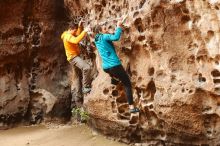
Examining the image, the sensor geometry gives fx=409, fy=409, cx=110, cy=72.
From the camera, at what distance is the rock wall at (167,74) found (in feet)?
19.5

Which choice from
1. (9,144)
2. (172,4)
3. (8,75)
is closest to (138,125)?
(172,4)

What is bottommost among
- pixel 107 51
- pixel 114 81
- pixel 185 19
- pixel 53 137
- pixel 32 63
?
pixel 53 137

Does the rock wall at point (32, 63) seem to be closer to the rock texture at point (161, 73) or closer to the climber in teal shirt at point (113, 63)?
the rock texture at point (161, 73)

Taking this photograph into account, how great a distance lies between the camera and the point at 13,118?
34.8ft

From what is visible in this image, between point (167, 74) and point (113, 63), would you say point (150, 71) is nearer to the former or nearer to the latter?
point (167, 74)

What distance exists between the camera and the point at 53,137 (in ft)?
29.1

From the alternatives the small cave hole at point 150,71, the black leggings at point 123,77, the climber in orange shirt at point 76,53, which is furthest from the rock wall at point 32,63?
the small cave hole at point 150,71

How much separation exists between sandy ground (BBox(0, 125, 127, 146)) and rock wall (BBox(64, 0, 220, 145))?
0.44 metres

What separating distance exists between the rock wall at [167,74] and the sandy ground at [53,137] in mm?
435

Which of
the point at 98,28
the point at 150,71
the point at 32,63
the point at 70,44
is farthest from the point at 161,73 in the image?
the point at 32,63

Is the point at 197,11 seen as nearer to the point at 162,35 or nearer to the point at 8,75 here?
the point at 162,35

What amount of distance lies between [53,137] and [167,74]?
3456 mm

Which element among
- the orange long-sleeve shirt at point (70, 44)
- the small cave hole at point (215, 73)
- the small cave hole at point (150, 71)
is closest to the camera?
the small cave hole at point (215, 73)

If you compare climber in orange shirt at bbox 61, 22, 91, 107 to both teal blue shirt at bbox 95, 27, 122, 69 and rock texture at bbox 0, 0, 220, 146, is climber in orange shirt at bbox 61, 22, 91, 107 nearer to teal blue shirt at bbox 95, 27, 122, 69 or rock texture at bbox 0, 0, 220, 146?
rock texture at bbox 0, 0, 220, 146
